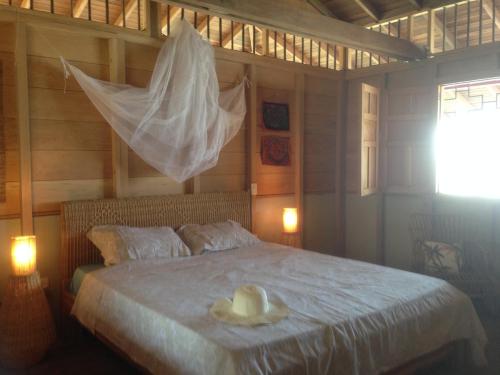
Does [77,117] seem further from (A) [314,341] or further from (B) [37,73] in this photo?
(A) [314,341]

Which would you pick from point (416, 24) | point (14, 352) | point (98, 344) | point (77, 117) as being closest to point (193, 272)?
point (98, 344)

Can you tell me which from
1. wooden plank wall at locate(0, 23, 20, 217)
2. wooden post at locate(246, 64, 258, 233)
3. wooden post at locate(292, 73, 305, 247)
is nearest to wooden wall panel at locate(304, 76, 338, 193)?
wooden post at locate(292, 73, 305, 247)

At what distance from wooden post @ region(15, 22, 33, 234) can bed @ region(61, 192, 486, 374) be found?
24 centimetres

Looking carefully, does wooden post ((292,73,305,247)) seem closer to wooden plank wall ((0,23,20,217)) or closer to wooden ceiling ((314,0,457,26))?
wooden ceiling ((314,0,457,26))

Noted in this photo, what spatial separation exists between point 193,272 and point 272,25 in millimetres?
1861

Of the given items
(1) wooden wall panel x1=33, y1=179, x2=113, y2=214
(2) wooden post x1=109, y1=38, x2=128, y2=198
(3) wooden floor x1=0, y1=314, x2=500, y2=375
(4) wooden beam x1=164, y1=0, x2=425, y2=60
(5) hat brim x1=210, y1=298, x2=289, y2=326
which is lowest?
(3) wooden floor x1=0, y1=314, x2=500, y2=375

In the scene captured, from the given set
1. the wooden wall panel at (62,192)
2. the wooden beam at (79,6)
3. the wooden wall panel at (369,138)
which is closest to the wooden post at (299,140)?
the wooden wall panel at (369,138)

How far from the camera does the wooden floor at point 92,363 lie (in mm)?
2621

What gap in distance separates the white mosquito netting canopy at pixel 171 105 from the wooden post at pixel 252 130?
2.56 feet

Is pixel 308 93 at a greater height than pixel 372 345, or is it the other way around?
pixel 308 93

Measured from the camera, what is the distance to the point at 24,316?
2.65m

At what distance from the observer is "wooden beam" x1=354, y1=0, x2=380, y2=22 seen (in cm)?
454

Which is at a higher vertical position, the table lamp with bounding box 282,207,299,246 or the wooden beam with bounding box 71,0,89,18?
the wooden beam with bounding box 71,0,89,18

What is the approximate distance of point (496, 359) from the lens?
276cm
